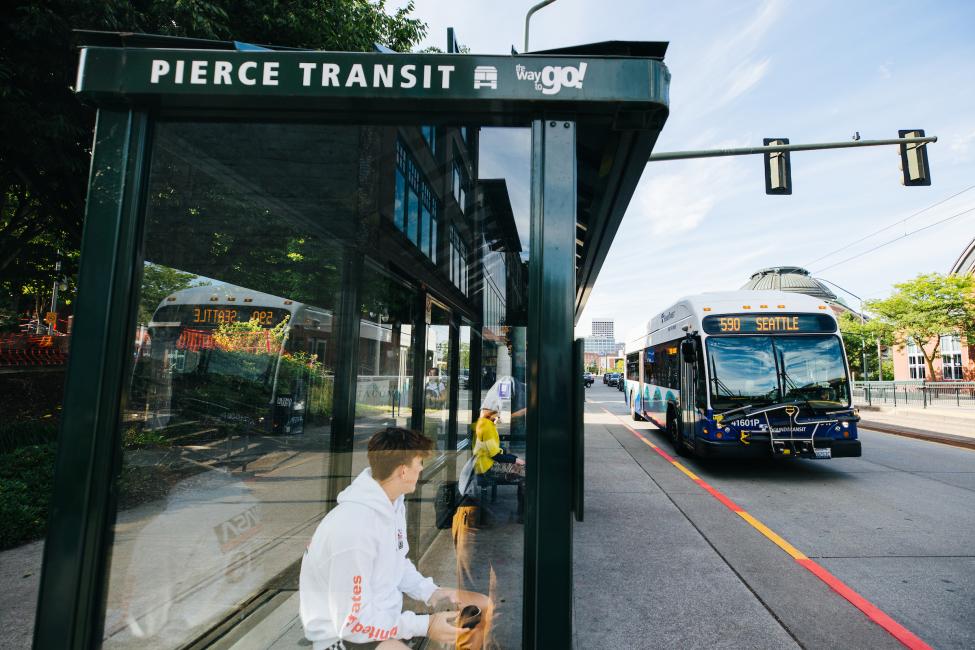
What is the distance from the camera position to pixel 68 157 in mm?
6719

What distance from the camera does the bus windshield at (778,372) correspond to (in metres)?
8.08

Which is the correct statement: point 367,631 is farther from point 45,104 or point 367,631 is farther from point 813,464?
point 813,464

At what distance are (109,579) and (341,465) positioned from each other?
2.22m

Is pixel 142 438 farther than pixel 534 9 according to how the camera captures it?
No

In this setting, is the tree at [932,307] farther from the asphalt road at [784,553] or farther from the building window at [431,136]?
the building window at [431,136]

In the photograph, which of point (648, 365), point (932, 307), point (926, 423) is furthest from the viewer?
point (932, 307)

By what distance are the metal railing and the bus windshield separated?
762 inches

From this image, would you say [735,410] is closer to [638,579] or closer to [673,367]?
[673,367]

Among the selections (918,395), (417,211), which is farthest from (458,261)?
(918,395)

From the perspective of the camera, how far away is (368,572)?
188cm

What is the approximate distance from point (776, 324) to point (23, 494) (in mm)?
10228

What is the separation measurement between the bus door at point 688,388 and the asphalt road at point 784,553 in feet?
2.85

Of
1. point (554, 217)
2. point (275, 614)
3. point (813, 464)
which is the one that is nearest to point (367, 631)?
point (554, 217)

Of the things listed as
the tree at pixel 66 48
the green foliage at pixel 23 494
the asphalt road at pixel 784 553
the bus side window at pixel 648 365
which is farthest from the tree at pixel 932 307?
the green foliage at pixel 23 494
